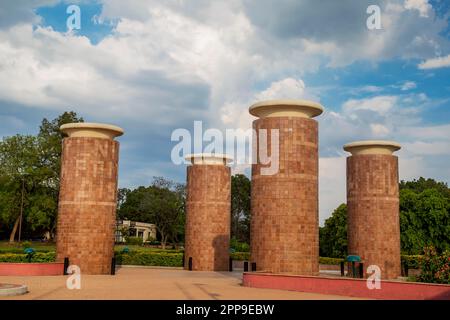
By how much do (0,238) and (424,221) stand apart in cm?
4198

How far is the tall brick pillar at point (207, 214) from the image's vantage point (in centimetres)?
2592

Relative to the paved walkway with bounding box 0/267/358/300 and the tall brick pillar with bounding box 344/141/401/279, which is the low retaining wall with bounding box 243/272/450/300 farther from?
the tall brick pillar with bounding box 344/141/401/279

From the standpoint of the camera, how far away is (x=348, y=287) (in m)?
13.2

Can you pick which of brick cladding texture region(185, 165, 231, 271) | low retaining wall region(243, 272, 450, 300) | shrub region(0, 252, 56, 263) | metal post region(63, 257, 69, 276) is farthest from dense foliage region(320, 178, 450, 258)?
shrub region(0, 252, 56, 263)

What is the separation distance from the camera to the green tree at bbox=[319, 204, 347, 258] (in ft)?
108

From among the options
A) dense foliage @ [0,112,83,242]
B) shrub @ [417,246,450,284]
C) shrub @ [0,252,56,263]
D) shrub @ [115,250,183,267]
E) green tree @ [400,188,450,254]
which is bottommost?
shrub @ [115,250,183,267]

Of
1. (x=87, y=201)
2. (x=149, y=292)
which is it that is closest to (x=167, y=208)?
(x=87, y=201)

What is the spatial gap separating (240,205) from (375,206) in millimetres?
40103

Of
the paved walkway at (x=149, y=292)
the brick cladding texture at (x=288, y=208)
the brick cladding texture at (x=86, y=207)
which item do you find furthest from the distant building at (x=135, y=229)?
the paved walkway at (x=149, y=292)

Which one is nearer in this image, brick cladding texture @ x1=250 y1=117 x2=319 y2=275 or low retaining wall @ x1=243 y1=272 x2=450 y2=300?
low retaining wall @ x1=243 y1=272 x2=450 y2=300

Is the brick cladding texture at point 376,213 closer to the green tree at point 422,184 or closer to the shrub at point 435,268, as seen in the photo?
the shrub at point 435,268

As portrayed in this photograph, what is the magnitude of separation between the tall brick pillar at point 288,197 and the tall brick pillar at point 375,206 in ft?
19.5

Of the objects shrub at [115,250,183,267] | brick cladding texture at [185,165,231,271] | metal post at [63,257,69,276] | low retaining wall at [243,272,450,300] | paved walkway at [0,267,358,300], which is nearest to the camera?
low retaining wall at [243,272,450,300]

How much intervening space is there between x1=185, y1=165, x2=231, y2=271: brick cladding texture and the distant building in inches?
1391
